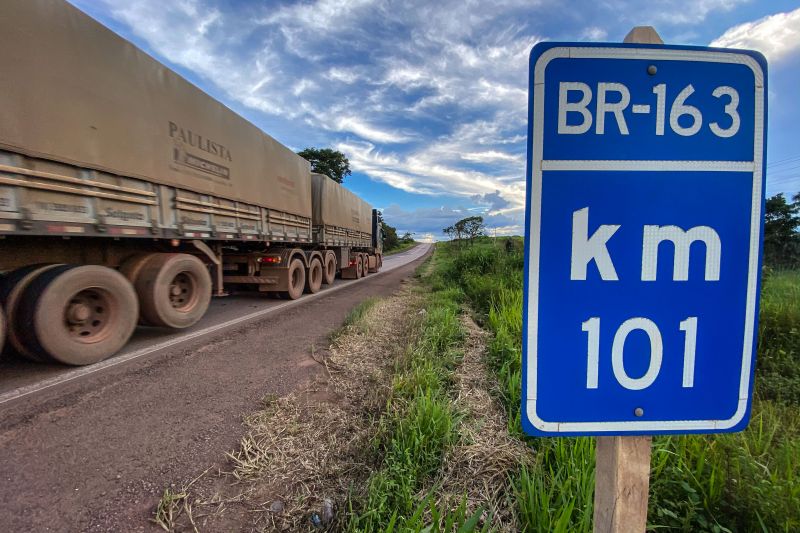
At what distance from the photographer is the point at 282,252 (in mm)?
7570

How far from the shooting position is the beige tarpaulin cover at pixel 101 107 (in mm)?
2963

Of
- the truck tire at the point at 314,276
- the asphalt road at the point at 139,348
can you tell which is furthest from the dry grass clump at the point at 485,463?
the truck tire at the point at 314,276

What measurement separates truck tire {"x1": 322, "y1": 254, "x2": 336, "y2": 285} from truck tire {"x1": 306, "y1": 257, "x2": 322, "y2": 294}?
67cm

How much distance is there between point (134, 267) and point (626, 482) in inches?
214

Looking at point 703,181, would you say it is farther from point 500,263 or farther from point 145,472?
point 500,263

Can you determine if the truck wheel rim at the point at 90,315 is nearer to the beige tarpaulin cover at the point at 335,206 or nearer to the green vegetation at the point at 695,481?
the green vegetation at the point at 695,481

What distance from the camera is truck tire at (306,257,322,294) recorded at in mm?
8789

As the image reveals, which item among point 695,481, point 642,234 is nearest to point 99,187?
point 642,234

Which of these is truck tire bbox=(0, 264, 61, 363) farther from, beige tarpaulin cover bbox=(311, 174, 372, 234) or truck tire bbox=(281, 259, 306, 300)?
beige tarpaulin cover bbox=(311, 174, 372, 234)

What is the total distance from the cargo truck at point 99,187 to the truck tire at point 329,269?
13.1ft

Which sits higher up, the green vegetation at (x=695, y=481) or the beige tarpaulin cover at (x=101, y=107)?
the beige tarpaulin cover at (x=101, y=107)

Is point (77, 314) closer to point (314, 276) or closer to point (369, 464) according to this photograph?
point (369, 464)

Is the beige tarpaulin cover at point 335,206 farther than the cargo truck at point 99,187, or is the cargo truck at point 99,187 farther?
the beige tarpaulin cover at point 335,206

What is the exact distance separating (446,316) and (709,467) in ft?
10.2
